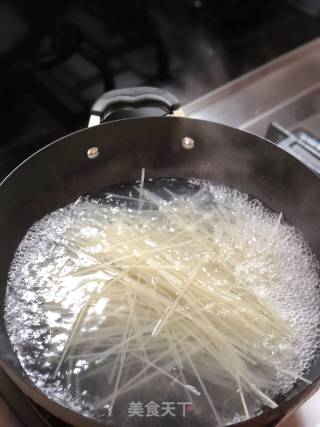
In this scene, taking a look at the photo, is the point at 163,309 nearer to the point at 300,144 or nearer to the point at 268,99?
the point at 300,144

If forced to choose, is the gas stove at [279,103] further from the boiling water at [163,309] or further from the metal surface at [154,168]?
the boiling water at [163,309]

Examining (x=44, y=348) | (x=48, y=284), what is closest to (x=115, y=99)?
(x=48, y=284)

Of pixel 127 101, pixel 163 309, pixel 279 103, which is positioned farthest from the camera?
pixel 279 103

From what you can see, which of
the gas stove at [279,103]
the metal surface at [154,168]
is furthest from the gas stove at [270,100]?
the metal surface at [154,168]

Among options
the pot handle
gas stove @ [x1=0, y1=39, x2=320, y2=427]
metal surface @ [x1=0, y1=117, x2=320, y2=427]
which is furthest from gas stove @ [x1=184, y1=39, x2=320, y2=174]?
the pot handle

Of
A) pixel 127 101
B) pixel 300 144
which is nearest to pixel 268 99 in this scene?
pixel 300 144

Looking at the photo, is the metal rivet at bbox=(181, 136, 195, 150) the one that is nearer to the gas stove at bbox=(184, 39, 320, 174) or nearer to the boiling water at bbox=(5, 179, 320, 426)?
the boiling water at bbox=(5, 179, 320, 426)
